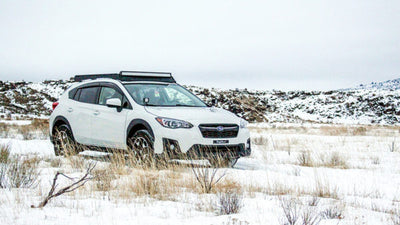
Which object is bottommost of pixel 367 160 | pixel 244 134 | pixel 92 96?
pixel 367 160

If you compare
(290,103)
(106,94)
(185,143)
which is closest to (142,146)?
(185,143)

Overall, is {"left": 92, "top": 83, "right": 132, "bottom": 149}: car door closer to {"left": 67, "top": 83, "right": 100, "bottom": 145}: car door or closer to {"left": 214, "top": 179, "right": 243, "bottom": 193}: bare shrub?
{"left": 67, "top": 83, "right": 100, "bottom": 145}: car door

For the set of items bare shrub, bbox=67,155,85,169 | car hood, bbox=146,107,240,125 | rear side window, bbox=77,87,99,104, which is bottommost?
bare shrub, bbox=67,155,85,169

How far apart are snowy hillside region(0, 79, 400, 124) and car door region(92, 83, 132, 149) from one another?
36787 millimetres

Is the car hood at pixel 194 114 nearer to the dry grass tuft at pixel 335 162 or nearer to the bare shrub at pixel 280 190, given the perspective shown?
the dry grass tuft at pixel 335 162

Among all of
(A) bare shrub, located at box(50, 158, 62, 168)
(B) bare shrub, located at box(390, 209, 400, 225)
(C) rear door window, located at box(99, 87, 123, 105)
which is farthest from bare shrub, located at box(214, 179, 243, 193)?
(C) rear door window, located at box(99, 87, 123, 105)

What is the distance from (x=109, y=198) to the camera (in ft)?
17.3

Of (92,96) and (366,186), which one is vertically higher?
(92,96)

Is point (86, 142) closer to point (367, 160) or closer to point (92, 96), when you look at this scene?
point (92, 96)

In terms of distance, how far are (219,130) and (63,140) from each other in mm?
4046

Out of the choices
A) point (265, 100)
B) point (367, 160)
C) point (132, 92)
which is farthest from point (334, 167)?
point (265, 100)

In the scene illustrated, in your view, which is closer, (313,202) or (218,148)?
(313,202)

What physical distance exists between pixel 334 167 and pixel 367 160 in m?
1.65

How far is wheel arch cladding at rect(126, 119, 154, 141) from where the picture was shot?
8195mm
